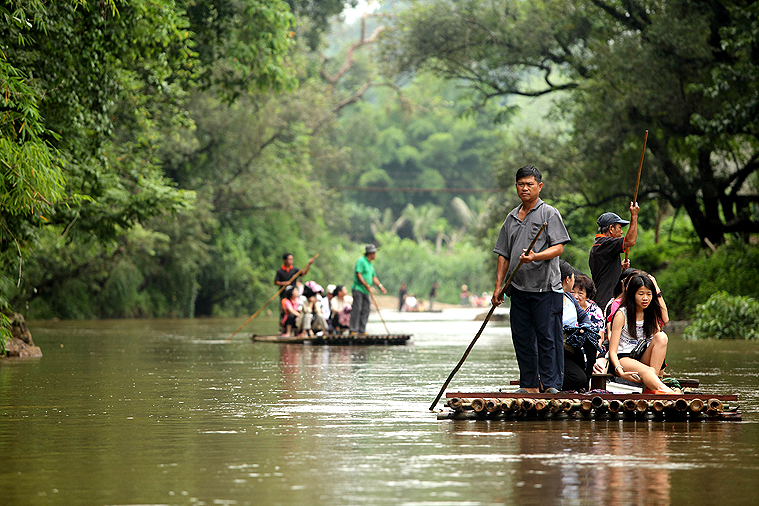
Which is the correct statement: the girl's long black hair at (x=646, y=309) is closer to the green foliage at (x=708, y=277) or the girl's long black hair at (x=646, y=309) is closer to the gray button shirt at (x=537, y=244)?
the gray button shirt at (x=537, y=244)

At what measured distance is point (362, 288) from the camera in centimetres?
2102

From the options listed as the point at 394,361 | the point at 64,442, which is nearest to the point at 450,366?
the point at 394,361

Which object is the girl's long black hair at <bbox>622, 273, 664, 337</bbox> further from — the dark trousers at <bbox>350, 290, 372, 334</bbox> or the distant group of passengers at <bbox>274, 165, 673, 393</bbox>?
the dark trousers at <bbox>350, 290, 372, 334</bbox>

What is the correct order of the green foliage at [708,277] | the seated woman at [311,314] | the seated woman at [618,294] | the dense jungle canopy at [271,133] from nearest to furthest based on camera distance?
the seated woman at [618,294]
the dense jungle canopy at [271,133]
the seated woman at [311,314]
the green foliage at [708,277]

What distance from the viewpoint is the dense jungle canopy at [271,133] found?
634 inches

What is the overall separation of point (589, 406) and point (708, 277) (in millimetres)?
19760

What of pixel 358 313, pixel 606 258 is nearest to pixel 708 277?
pixel 358 313

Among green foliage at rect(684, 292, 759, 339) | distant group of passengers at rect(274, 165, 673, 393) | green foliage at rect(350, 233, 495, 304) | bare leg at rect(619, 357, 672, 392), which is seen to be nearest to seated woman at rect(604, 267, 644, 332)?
distant group of passengers at rect(274, 165, 673, 393)

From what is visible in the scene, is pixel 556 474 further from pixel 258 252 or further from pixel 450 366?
pixel 258 252

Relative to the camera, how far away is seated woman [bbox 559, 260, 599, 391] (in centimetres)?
973

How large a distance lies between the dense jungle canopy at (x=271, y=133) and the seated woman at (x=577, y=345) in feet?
20.5

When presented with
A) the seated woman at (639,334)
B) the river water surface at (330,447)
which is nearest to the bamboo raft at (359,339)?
the river water surface at (330,447)

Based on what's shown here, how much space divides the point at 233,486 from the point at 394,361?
33.7 feet

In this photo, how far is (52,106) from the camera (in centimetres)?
1614
